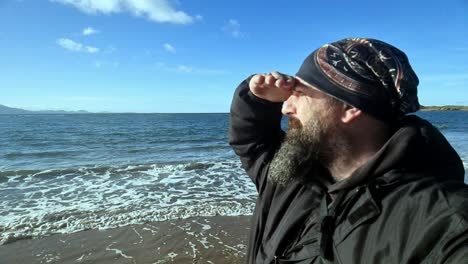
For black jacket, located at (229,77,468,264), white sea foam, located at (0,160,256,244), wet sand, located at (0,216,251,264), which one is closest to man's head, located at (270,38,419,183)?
black jacket, located at (229,77,468,264)

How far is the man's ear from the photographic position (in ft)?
6.57

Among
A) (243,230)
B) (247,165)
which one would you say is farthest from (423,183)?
(243,230)

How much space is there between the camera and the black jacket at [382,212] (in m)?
1.41

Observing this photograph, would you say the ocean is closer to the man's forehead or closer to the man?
the man

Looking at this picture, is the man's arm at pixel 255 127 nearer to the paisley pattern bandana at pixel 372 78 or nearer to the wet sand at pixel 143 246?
the paisley pattern bandana at pixel 372 78

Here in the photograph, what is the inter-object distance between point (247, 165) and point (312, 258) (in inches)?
44.0

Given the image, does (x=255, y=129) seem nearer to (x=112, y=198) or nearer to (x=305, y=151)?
(x=305, y=151)

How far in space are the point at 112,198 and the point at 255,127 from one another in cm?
892

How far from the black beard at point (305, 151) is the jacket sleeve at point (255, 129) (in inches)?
16.0

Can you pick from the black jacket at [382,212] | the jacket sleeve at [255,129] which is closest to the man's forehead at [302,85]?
the jacket sleeve at [255,129]

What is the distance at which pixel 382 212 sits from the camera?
1.57 metres

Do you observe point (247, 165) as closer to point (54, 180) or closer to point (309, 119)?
point (309, 119)

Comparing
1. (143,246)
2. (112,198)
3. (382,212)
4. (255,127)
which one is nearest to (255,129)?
(255,127)

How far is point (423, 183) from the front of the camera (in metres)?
1.59
